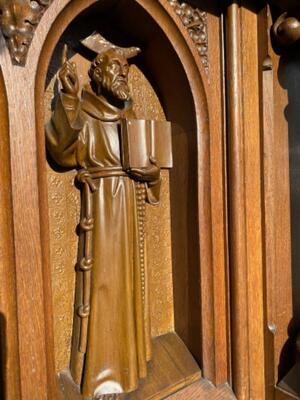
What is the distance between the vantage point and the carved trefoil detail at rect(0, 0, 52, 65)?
491mm

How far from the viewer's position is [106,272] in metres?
0.65

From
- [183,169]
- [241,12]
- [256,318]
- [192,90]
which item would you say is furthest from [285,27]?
[256,318]

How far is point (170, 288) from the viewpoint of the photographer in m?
0.81

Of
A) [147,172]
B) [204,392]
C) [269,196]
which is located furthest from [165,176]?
[204,392]

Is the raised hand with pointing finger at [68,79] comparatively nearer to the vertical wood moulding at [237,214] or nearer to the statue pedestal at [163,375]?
the vertical wood moulding at [237,214]

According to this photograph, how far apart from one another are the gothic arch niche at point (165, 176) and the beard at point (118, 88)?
0.08 metres

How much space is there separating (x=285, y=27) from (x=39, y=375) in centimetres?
78

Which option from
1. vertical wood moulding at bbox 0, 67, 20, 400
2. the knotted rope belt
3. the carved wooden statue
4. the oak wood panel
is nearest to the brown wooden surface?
the oak wood panel

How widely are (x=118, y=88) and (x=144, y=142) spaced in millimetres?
114

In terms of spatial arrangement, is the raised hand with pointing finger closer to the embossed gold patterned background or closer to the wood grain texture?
the embossed gold patterned background

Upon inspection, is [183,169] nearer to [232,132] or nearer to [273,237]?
[232,132]

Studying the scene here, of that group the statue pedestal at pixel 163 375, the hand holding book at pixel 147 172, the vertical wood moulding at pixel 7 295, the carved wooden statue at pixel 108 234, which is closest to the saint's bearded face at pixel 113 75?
the carved wooden statue at pixel 108 234

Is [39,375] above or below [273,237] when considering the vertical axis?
below

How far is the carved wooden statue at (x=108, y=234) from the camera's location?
2.09 ft
